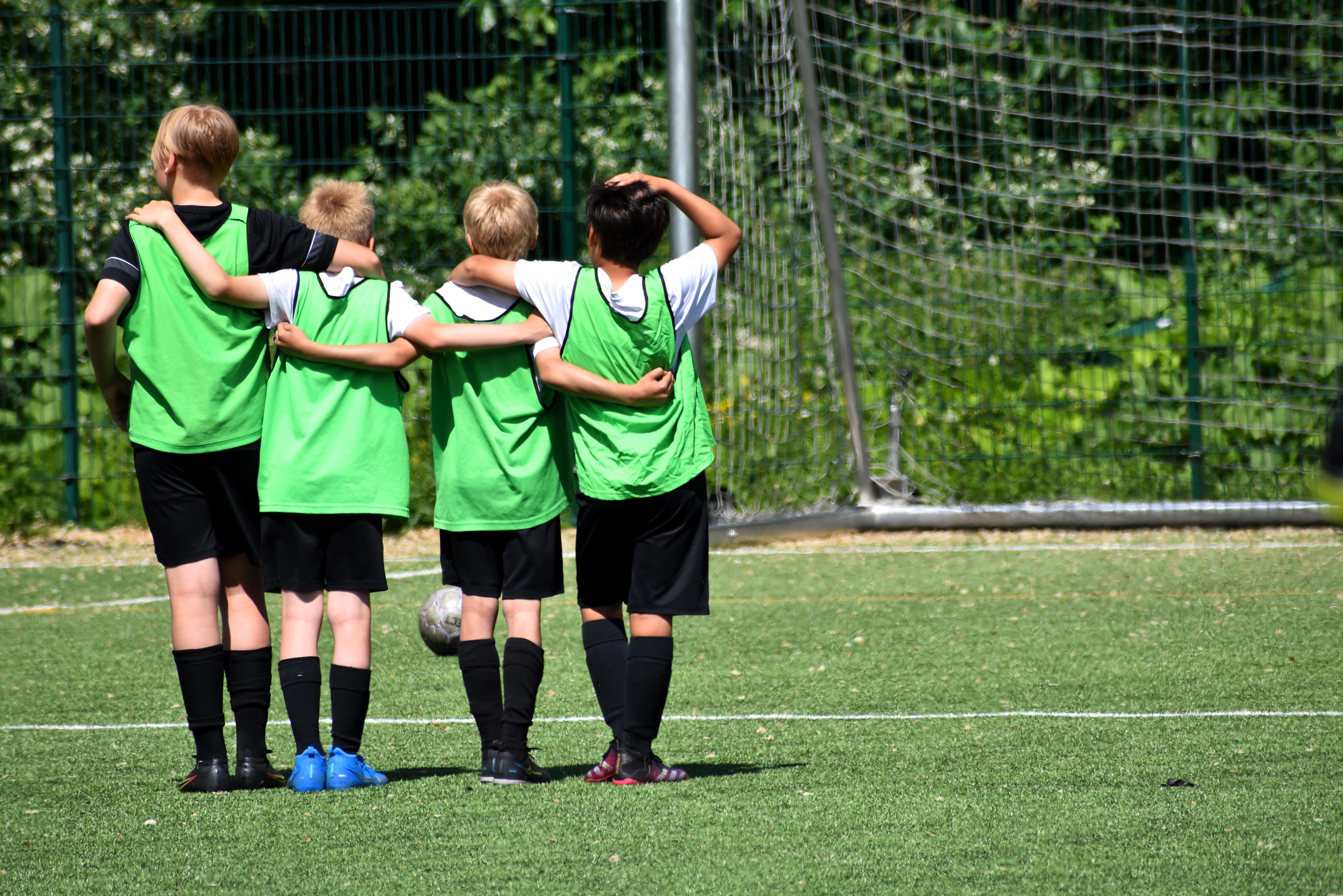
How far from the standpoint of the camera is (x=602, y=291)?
140 inches

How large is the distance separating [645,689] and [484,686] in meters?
0.43

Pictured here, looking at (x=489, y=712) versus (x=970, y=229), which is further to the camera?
(x=970, y=229)

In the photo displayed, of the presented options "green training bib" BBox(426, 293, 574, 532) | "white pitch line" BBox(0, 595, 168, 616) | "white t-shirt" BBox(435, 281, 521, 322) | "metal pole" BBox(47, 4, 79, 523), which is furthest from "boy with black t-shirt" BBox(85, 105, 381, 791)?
"metal pole" BBox(47, 4, 79, 523)

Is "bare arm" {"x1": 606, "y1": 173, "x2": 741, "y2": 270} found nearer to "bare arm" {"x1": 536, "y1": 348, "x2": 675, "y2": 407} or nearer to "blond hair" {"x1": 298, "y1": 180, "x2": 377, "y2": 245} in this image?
"bare arm" {"x1": 536, "y1": 348, "x2": 675, "y2": 407}

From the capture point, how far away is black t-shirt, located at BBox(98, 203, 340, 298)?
3666 millimetres

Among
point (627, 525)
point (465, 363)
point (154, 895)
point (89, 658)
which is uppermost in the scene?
point (465, 363)

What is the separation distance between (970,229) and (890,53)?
128 centimetres

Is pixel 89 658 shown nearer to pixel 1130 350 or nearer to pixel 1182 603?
pixel 1182 603

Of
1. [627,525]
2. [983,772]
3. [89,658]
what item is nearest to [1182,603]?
[983,772]

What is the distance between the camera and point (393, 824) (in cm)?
323

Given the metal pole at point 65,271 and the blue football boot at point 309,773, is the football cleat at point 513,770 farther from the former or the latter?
the metal pole at point 65,271

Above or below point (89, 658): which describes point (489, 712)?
above

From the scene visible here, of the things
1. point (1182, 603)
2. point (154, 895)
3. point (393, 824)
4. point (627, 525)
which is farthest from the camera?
point (1182, 603)

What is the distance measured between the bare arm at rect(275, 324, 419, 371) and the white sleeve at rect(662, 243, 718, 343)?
0.65 metres
